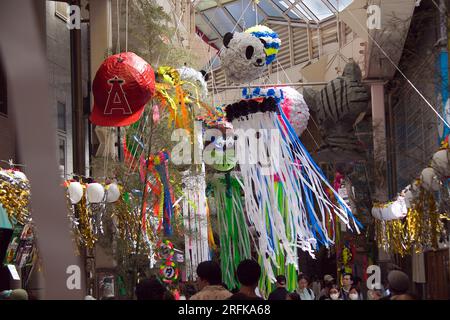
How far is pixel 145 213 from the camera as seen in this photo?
11.5 metres

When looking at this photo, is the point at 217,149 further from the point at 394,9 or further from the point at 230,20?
the point at 230,20

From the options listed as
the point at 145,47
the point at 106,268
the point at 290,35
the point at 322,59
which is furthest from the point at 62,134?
the point at 290,35

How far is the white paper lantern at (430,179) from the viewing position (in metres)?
9.10

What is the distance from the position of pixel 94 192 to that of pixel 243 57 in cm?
211

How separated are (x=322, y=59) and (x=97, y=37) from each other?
1013cm

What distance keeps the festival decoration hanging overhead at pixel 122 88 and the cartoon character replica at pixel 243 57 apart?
38.9 inches

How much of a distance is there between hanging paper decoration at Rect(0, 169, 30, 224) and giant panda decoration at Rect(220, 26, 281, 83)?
2.52 metres

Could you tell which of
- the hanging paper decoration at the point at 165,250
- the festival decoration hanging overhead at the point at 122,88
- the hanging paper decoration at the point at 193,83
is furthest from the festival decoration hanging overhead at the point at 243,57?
the hanging paper decoration at the point at 165,250

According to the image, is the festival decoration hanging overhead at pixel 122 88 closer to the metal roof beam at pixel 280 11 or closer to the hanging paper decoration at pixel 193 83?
the hanging paper decoration at pixel 193 83

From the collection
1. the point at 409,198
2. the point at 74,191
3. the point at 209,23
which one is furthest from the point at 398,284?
the point at 209,23

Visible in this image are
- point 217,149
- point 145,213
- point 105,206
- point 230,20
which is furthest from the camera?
point 230,20

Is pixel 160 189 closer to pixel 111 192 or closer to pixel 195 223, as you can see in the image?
pixel 195 223

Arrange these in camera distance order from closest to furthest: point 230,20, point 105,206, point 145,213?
point 105,206
point 145,213
point 230,20

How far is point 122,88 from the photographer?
869 cm
